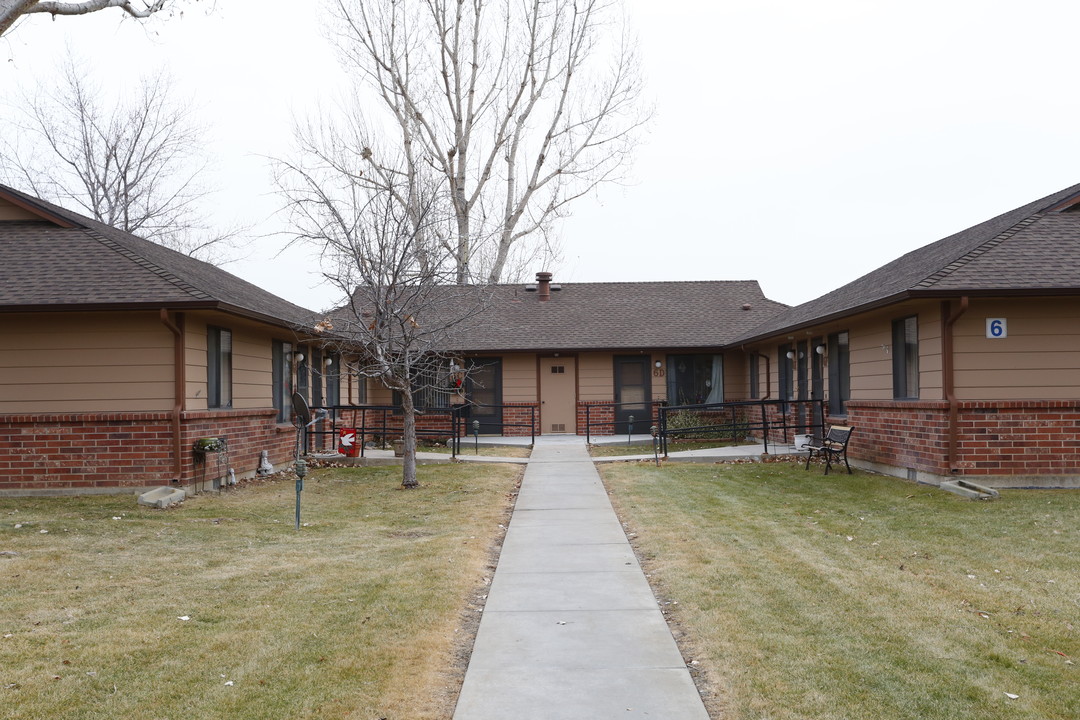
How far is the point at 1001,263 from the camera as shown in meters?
10.9

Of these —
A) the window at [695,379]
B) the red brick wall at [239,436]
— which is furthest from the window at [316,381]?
the window at [695,379]

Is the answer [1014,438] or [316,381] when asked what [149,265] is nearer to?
[316,381]

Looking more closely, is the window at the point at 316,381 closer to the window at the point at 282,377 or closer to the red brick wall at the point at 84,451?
the window at the point at 282,377

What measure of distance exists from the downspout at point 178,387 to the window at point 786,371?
1203cm

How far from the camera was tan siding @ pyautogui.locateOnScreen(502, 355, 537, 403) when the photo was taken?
2173 centimetres

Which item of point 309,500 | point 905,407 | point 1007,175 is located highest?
point 1007,175

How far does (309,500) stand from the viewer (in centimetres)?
1079

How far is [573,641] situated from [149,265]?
9.20m

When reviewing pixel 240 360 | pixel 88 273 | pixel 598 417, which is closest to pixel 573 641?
pixel 88 273

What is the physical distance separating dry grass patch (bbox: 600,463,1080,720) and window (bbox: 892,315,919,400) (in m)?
2.18

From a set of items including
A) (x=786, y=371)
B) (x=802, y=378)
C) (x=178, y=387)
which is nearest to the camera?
(x=178, y=387)

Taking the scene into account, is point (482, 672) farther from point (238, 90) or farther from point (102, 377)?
point (238, 90)

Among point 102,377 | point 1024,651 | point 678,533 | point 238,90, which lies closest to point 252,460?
point 102,377

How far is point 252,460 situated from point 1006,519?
410 inches
